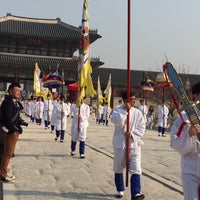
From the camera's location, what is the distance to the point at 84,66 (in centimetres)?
1053

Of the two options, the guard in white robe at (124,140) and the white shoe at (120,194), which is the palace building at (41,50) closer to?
the guard in white robe at (124,140)

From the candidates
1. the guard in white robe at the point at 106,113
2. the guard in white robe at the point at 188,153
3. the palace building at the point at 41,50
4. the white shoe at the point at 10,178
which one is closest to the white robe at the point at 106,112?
the guard in white robe at the point at 106,113

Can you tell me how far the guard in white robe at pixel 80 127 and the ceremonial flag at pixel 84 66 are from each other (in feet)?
0.77

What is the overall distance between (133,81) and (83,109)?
34.7 meters

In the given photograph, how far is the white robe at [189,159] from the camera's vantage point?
3.41 meters

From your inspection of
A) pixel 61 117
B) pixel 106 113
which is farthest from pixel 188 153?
pixel 106 113

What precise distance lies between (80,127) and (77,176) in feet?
9.10

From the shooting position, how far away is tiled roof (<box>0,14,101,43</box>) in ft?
133

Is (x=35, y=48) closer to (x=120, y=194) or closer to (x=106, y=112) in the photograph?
(x=106, y=112)

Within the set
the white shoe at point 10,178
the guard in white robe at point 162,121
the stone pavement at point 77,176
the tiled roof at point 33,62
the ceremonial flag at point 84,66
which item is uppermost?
the tiled roof at point 33,62

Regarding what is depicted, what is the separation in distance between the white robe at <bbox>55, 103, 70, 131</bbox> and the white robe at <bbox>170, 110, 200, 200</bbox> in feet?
32.1

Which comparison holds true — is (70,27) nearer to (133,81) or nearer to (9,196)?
(133,81)

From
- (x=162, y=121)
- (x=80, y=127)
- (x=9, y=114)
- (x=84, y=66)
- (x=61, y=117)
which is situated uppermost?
(x=84, y=66)

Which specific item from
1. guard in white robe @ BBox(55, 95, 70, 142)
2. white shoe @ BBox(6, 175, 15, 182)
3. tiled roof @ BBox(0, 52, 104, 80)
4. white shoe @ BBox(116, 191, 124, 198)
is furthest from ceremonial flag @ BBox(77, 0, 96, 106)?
tiled roof @ BBox(0, 52, 104, 80)
